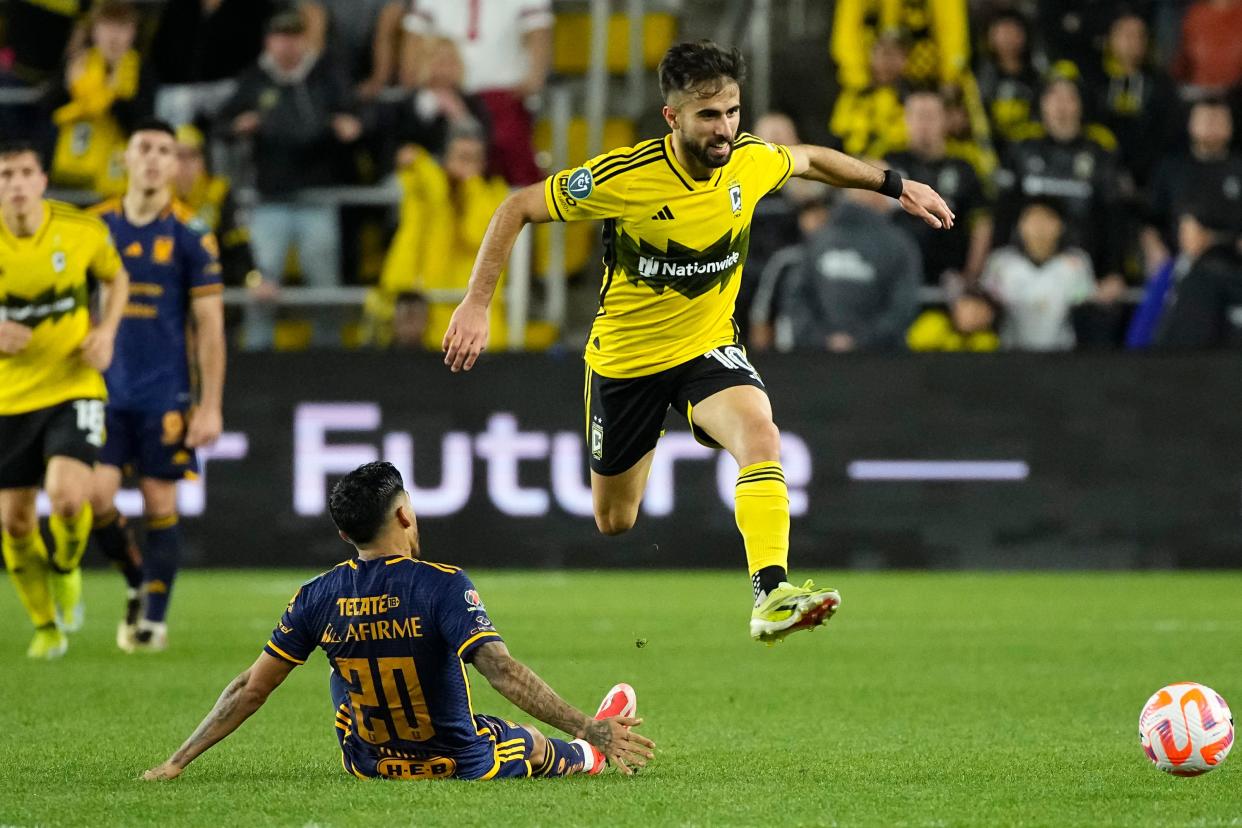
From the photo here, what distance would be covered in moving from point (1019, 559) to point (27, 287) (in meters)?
7.98

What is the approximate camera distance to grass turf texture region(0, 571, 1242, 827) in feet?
17.7

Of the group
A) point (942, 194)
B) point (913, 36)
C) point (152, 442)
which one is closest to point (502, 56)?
point (913, 36)

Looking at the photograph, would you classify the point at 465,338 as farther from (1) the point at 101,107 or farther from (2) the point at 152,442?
(1) the point at 101,107

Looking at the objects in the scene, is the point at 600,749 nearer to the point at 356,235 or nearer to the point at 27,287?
the point at 27,287

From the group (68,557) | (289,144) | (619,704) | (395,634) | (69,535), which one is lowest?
(68,557)

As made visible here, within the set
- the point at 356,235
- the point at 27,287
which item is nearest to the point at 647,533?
the point at 356,235

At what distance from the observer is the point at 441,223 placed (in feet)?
52.1

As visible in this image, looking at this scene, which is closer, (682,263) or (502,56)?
(682,263)

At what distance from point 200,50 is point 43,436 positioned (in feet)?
24.8

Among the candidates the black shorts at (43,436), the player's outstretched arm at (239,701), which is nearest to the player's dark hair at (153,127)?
the black shorts at (43,436)

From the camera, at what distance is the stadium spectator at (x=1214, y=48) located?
17719 millimetres

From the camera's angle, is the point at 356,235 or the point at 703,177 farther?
the point at 356,235

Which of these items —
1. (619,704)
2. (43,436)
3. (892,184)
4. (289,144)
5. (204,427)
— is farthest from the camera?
(289,144)

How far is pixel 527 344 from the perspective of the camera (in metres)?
16.2
